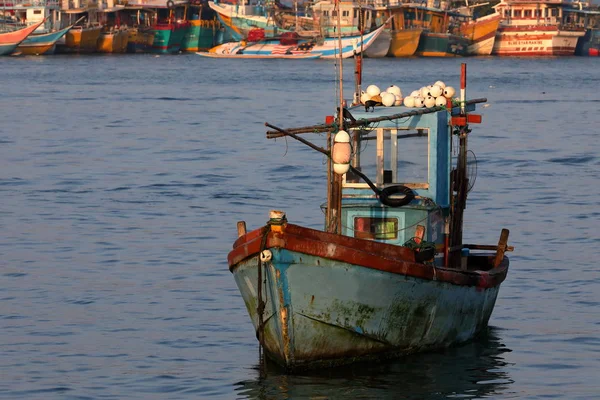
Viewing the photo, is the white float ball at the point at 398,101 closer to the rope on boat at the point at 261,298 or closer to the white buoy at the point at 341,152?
the white buoy at the point at 341,152

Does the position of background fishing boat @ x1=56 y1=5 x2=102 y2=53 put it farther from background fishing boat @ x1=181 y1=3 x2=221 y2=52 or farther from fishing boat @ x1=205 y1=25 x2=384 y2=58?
fishing boat @ x1=205 y1=25 x2=384 y2=58

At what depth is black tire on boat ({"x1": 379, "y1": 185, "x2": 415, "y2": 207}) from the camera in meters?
16.4

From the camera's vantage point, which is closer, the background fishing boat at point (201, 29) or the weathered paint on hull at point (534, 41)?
the weathered paint on hull at point (534, 41)

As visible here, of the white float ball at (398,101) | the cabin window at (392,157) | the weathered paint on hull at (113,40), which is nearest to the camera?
the cabin window at (392,157)

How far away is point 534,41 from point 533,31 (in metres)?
1.22

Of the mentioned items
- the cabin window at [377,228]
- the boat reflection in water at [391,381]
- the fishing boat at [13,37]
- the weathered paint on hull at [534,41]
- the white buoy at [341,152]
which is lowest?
the weathered paint on hull at [534,41]

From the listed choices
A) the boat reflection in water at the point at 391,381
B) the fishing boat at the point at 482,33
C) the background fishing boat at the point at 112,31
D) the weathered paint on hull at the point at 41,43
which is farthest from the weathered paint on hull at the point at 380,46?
the boat reflection in water at the point at 391,381

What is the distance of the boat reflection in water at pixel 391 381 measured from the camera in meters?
15.3

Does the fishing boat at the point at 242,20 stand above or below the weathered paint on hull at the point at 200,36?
above

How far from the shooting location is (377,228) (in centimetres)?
1683

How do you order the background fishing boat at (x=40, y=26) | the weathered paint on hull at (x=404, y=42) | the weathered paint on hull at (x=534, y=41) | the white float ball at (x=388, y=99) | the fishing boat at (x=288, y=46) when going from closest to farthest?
1. the white float ball at (x=388, y=99)
2. the fishing boat at (x=288, y=46)
3. the background fishing boat at (x=40, y=26)
4. the weathered paint on hull at (x=404, y=42)
5. the weathered paint on hull at (x=534, y=41)

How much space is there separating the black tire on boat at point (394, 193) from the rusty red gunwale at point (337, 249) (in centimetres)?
116

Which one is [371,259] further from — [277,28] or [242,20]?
[242,20]

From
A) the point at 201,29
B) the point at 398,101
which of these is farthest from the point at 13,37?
the point at 398,101
